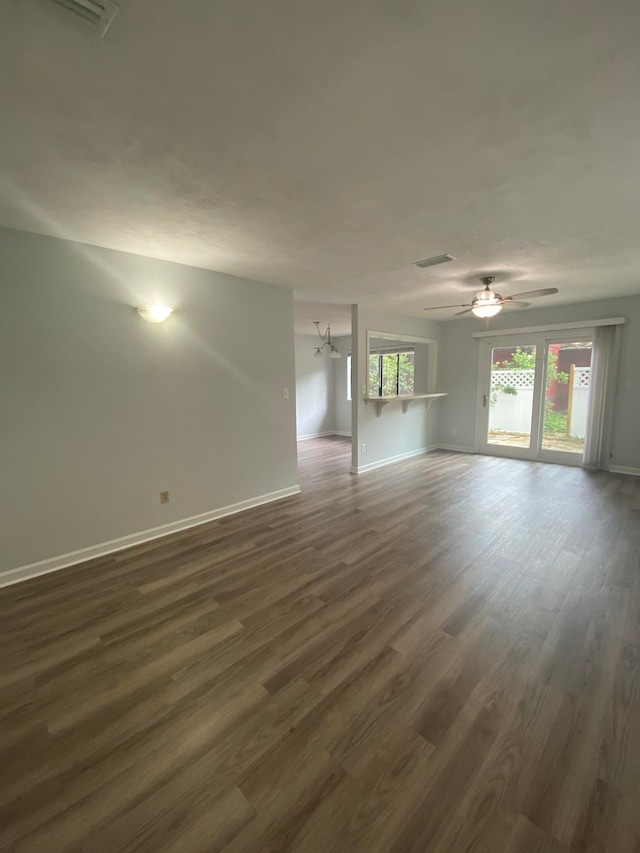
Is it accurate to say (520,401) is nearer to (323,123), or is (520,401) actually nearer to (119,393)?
(323,123)

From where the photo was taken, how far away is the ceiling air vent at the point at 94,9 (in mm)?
1037

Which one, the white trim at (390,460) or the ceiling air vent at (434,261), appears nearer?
the ceiling air vent at (434,261)

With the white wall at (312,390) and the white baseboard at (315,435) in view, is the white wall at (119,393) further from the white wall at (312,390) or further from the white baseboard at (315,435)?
the white baseboard at (315,435)

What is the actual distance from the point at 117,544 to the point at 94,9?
3286mm

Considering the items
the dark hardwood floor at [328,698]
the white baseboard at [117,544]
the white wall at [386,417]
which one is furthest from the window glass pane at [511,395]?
the white baseboard at [117,544]

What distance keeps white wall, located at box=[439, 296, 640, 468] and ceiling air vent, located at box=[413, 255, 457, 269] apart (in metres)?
3.35

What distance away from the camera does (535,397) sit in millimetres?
5871

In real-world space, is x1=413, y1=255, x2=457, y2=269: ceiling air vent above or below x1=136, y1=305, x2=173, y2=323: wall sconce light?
above

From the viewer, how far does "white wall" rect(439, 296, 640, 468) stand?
198 inches

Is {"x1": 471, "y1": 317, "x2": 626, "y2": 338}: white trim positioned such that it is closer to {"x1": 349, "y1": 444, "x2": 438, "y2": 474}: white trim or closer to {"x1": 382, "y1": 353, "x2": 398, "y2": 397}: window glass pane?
{"x1": 382, "y1": 353, "x2": 398, "y2": 397}: window glass pane

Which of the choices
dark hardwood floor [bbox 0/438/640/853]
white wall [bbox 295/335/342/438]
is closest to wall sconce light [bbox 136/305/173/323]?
dark hardwood floor [bbox 0/438/640/853]

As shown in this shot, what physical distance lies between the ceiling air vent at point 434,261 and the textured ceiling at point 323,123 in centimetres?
34

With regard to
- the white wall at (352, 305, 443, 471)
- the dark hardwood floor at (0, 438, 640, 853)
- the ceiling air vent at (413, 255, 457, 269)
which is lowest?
the dark hardwood floor at (0, 438, 640, 853)

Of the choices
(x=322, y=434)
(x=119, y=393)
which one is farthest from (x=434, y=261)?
(x=322, y=434)
